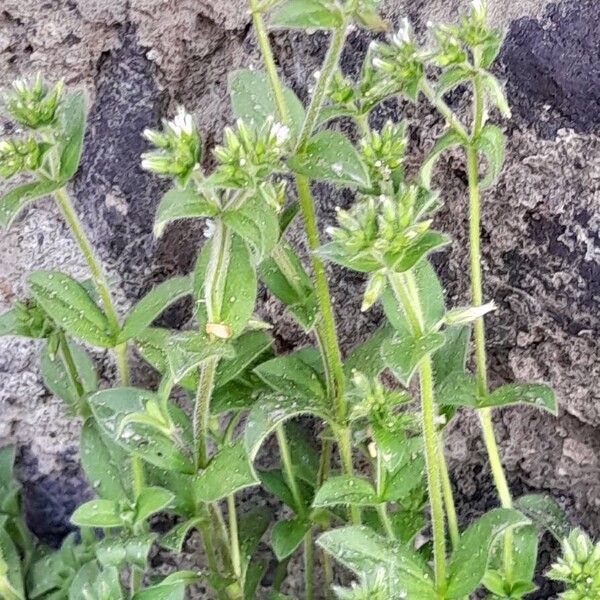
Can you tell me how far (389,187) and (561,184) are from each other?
422mm

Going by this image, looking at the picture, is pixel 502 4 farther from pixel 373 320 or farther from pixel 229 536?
pixel 229 536

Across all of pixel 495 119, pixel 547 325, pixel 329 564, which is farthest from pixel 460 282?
pixel 329 564

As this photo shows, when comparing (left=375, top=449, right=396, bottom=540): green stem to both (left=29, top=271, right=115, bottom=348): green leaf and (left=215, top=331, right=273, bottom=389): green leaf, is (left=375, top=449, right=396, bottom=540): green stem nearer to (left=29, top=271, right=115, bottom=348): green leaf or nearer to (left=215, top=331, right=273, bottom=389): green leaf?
(left=215, top=331, right=273, bottom=389): green leaf

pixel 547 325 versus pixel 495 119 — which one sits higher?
pixel 495 119

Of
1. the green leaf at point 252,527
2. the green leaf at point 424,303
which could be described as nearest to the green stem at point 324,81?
the green leaf at point 424,303

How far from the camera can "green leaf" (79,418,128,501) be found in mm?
1479

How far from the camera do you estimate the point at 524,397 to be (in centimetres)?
129

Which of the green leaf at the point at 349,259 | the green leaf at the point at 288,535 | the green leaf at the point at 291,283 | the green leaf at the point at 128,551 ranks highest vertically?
the green leaf at the point at 349,259

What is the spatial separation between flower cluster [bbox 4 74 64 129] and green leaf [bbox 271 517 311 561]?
2.51 feet

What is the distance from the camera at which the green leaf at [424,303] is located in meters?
1.16

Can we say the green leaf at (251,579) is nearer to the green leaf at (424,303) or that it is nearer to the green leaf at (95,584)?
the green leaf at (95,584)

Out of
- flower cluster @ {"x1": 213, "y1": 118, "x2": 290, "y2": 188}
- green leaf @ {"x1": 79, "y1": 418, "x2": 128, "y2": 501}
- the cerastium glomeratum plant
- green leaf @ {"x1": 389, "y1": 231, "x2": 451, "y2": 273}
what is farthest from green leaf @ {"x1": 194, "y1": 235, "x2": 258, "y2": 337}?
green leaf @ {"x1": 79, "y1": 418, "x2": 128, "y2": 501}

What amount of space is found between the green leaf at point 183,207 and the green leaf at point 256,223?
3 cm

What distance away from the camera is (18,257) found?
179 cm
